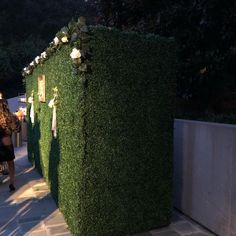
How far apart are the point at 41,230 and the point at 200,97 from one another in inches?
173

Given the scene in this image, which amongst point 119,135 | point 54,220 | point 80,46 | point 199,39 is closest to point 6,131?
point 54,220

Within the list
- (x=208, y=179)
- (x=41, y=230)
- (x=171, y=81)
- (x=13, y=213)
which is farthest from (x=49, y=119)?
(x=208, y=179)

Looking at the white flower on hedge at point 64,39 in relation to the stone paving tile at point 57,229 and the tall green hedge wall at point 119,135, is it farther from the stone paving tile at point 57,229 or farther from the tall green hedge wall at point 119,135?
the stone paving tile at point 57,229

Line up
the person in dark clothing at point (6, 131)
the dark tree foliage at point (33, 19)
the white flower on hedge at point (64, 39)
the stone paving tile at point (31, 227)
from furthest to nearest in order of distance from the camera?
1. the dark tree foliage at point (33, 19)
2. the person in dark clothing at point (6, 131)
3. the stone paving tile at point (31, 227)
4. the white flower on hedge at point (64, 39)

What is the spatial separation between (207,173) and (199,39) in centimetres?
322

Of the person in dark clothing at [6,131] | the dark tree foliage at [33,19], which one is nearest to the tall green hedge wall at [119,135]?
the person in dark clothing at [6,131]

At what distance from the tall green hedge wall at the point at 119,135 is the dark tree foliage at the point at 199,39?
2.10 m

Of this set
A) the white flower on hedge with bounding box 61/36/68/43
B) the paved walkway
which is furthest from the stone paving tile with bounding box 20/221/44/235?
the white flower on hedge with bounding box 61/36/68/43

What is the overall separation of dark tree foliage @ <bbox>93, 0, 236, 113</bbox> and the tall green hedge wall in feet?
6.90

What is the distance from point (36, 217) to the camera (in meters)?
5.15

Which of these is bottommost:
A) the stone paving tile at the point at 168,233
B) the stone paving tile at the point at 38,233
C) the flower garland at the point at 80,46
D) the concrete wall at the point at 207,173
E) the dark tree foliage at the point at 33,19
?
the stone paving tile at the point at 38,233

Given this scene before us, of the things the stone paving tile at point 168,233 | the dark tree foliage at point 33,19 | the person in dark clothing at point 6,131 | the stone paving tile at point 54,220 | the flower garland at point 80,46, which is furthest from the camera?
the dark tree foliage at point 33,19

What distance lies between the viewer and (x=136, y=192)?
448cm

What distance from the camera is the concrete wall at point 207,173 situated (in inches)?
161
